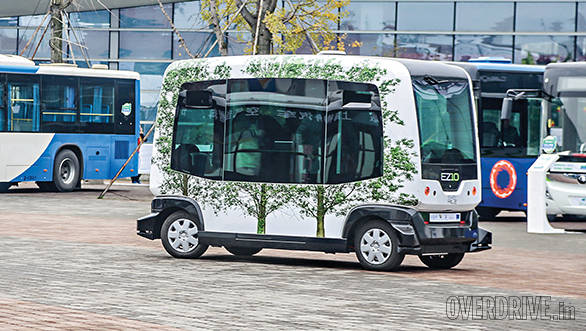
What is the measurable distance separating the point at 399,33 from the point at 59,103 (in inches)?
495

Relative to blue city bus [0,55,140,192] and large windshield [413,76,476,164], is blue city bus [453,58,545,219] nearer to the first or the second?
large windshield [413,76,476,164]

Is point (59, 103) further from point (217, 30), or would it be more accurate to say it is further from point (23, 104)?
point (217, 30)

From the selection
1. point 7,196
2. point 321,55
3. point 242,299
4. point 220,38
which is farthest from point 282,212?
point 7,196

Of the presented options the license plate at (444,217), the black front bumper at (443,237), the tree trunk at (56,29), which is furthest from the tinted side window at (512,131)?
the tree trunk at (56,29)

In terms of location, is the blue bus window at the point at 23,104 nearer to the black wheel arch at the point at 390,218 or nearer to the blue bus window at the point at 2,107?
the blue bus window at the point at 2,107

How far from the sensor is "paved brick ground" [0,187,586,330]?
9867 mm

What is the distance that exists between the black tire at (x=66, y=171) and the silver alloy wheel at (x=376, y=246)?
17.9 m

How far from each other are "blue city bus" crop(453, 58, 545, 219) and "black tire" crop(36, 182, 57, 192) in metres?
11.3

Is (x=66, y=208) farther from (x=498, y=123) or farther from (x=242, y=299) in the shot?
(x=242, y=299)

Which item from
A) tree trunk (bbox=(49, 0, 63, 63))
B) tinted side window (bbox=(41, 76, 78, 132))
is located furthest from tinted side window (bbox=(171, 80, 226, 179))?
tree trunk (bbox=(49, 0, 63, 63))

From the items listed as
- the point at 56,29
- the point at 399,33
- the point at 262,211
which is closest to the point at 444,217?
the point at 262,211

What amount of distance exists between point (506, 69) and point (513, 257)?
9.47 metres

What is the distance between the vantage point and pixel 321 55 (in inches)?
593

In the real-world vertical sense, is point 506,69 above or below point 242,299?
above
